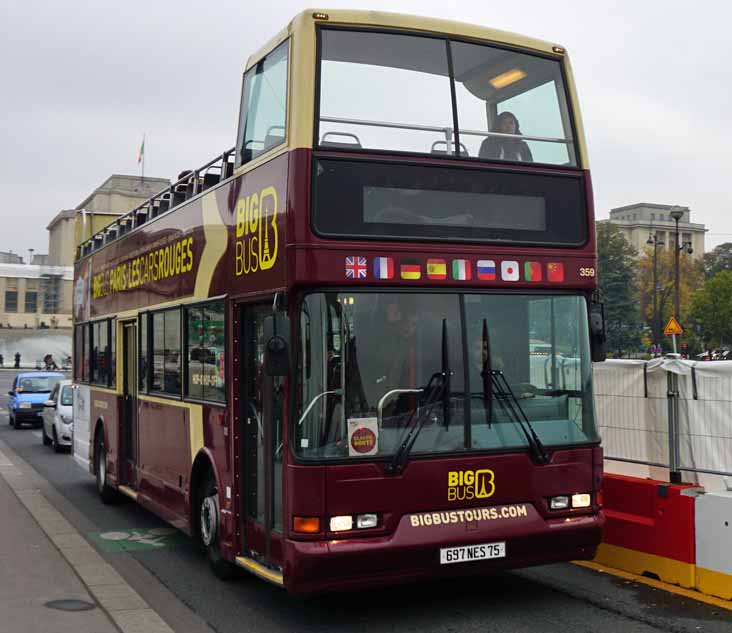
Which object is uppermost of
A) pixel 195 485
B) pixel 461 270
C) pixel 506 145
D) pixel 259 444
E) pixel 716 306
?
pixel 716 306

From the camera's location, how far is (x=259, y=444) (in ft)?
24.9

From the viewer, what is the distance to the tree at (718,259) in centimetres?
10938

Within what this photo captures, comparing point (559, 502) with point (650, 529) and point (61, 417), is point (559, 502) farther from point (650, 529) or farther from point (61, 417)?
point (61, 417)

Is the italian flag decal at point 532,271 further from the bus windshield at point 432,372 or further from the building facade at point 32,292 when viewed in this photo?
the building facade at point 32,292

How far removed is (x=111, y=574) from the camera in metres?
8.78

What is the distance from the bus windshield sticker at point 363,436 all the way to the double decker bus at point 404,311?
0.01 metres

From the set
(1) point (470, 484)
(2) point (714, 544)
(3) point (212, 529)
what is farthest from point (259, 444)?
(2) point (714, 544)

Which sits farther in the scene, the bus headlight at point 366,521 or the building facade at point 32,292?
the building facade at point 32,292

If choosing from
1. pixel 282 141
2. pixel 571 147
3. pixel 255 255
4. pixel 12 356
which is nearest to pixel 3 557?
pixel 255 255

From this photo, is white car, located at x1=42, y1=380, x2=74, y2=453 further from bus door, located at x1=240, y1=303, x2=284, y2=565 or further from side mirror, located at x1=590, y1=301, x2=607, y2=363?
side mirror, located at x1=590, y1=301, x2=607, y2=363

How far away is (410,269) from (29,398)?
2288 centimetres

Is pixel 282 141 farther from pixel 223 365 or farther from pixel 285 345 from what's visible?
pixel 223 365

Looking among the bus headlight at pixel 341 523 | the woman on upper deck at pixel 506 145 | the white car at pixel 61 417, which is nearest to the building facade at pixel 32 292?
the white car at pixel 61 417

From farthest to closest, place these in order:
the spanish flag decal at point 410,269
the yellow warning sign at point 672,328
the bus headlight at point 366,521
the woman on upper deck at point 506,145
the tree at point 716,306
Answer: the tree at point 716,306, the yellow warning sign at point 672,328, the woman on upper deck at point 506,145, the spanish flag decal at point 410,269, the bus headlight at point 366,521
